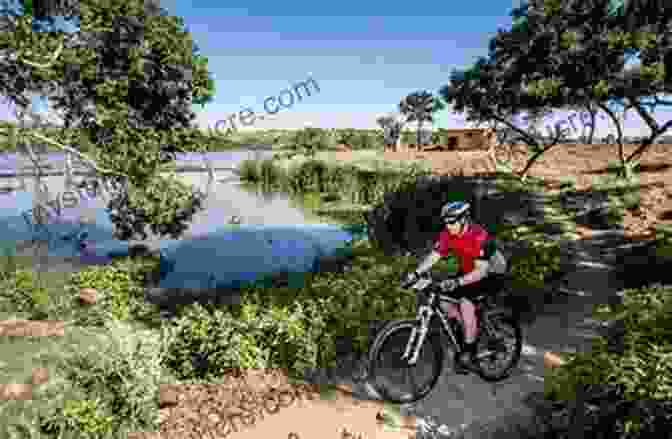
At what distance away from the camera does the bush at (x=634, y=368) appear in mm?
2877

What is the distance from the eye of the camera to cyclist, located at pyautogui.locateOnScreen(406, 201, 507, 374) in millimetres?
4426

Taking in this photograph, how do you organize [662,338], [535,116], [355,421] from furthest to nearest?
[535,116], [355,421], [662,338]

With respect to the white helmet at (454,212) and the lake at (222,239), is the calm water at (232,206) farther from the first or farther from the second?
the white helmet at (454,212)

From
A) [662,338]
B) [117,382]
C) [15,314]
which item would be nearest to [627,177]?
[662,338]

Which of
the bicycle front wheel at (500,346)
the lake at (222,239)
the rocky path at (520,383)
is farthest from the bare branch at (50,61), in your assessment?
the bicycle front wheel at (500,346)

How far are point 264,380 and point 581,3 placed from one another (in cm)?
1560

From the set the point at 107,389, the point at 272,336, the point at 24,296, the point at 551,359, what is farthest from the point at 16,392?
the point at 551,359

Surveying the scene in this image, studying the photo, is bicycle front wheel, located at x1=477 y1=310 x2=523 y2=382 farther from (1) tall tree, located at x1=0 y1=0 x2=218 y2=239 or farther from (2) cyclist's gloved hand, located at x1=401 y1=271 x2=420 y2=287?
(1) tall tree, located at x1=0 y1=0 x2=218 y2=239

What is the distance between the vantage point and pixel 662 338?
3682 millimetres

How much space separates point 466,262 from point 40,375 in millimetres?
5312

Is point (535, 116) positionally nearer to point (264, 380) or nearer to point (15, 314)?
point (264, 380)

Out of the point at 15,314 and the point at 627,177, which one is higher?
the point at 627,177

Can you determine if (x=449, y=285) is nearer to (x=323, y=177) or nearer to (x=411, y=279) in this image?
(x=411, y=279)

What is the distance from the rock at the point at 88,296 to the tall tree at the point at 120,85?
2.27 meters
